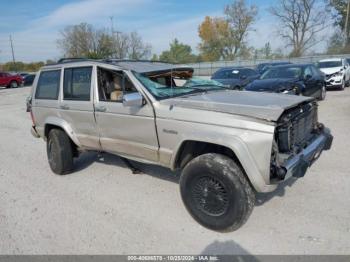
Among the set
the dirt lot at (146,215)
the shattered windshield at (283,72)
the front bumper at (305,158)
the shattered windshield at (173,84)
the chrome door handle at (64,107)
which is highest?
the shattered windshield at (173,84)

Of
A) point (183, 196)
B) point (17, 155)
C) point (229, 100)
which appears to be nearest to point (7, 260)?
point (183, 196)

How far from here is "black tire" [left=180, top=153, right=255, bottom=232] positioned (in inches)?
129

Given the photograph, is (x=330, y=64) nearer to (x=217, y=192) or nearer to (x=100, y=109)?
(x=100, y=109)

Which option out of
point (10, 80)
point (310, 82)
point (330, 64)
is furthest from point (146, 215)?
point (10, 80)

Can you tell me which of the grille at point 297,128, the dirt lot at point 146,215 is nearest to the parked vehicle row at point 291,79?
the grille at point 297,128

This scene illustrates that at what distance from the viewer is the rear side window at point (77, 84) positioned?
477cm

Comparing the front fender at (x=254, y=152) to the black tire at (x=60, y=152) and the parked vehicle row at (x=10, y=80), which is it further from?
the parked vehicle row at (x=10, y=80)

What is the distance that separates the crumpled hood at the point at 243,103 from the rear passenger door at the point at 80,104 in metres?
1.45

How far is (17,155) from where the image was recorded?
7086 millimetres

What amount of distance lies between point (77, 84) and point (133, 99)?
1.64 meters

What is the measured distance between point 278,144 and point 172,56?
7236 centimetres

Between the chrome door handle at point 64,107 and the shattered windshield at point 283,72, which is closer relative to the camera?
the chrome door handle at point 64,107

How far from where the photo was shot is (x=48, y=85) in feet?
18.2

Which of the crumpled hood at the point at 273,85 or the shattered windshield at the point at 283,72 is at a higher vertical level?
the shattered windshield at the point at 283,72
